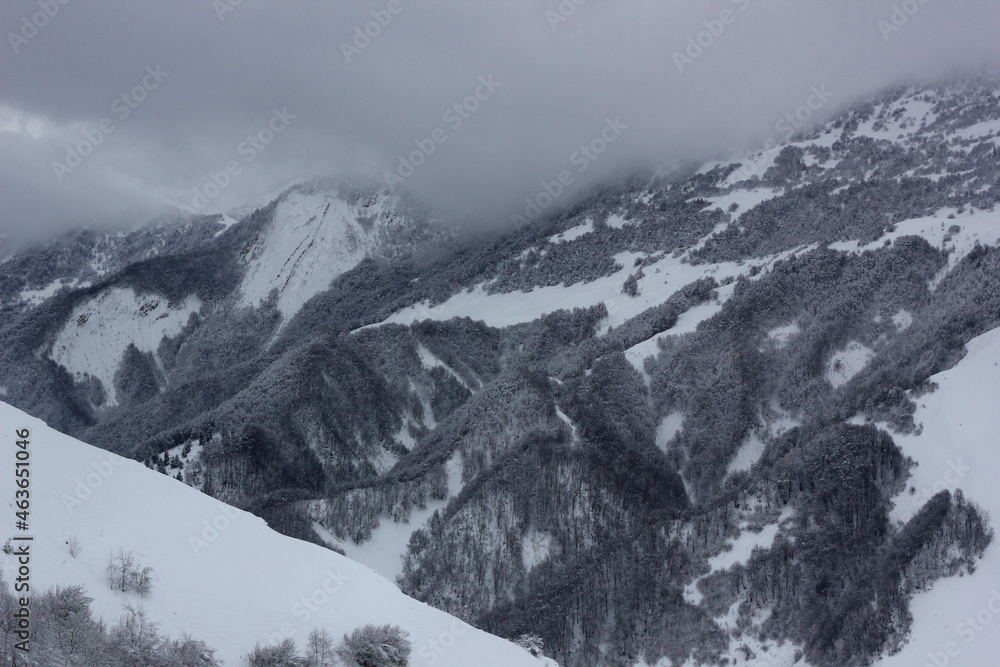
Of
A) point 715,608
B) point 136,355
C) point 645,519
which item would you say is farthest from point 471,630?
point 136,355

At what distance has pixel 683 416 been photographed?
82562 mm

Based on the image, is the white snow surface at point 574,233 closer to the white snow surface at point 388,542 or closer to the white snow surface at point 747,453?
the white snow surface at point 747,453

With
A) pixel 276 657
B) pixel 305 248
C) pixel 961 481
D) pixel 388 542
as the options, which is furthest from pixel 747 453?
pixel 305 248

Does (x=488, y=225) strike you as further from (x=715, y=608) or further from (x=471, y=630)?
(x=471, y=630)

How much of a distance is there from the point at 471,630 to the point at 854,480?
4604 cm

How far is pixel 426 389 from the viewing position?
106 meters
